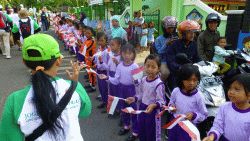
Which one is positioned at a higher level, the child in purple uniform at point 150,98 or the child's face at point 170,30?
the child's face at point 170,30

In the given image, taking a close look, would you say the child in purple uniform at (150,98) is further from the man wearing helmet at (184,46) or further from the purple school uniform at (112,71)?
the purple school uniform at (112,71)

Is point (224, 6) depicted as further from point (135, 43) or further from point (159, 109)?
point (159, 109)

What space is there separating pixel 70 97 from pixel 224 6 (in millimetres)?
19098

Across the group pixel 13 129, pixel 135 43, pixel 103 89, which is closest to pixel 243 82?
pixel 13 129

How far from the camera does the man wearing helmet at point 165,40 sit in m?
4.61

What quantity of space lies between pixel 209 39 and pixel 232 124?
2.56 m

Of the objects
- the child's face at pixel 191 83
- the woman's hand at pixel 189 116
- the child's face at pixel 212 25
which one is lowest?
the woman's hand at pixel 189 116

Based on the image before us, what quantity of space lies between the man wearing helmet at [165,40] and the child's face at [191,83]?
1359 millimetres

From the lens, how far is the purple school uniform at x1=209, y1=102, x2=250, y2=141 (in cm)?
253

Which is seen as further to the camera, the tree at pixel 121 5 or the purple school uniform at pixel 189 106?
the tree at pixel 121 5


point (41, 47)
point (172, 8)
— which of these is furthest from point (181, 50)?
point (172, 8)

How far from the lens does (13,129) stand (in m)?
1.85

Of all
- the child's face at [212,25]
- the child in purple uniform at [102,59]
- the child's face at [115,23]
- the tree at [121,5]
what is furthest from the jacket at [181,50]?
A: the tree at [121,5]

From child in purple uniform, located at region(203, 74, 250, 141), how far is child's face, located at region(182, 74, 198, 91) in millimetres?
547
